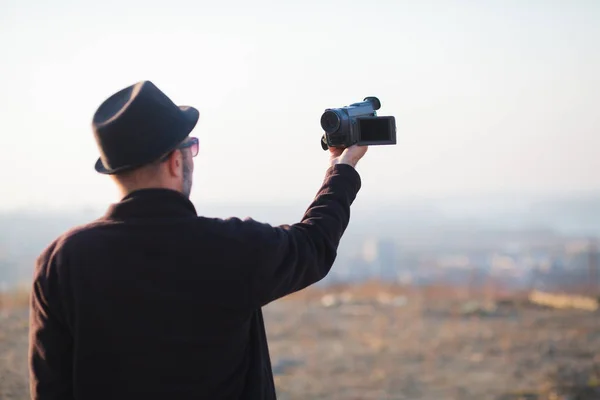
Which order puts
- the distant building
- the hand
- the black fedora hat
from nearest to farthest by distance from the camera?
the black fedora hat, the hand, the distant building

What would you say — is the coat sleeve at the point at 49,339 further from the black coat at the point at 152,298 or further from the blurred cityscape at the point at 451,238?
the blurred cityscape at the point at 451,238

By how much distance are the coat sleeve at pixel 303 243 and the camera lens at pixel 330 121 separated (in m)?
0.18

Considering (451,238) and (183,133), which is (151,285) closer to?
(183,133)

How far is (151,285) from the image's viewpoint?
2314mm

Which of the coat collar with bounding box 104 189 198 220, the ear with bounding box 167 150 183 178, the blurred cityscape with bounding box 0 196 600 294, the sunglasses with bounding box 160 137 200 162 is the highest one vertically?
the sunglasses with bounding box 160 137 200 162

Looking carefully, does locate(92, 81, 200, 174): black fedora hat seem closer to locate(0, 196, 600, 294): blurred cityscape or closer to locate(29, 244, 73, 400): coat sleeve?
locate(29, 244, 73, 400): coat sleeve

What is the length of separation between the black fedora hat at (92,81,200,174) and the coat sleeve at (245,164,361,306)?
387 mm

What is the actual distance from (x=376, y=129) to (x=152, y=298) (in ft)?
3.84

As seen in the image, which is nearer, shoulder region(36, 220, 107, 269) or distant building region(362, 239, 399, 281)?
shoulder region(36, 220, 107, 269)

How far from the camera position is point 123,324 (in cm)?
232

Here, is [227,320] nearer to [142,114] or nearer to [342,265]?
[142,114]

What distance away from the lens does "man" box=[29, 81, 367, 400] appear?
7.61 feet

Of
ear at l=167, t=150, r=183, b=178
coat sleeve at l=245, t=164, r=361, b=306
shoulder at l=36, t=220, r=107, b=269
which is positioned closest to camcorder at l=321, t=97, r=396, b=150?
coat sleeve at l=245, t=164, r=361, b=306

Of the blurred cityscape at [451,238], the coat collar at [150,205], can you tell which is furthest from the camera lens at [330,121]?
the blurred cityscape at [451,238]
